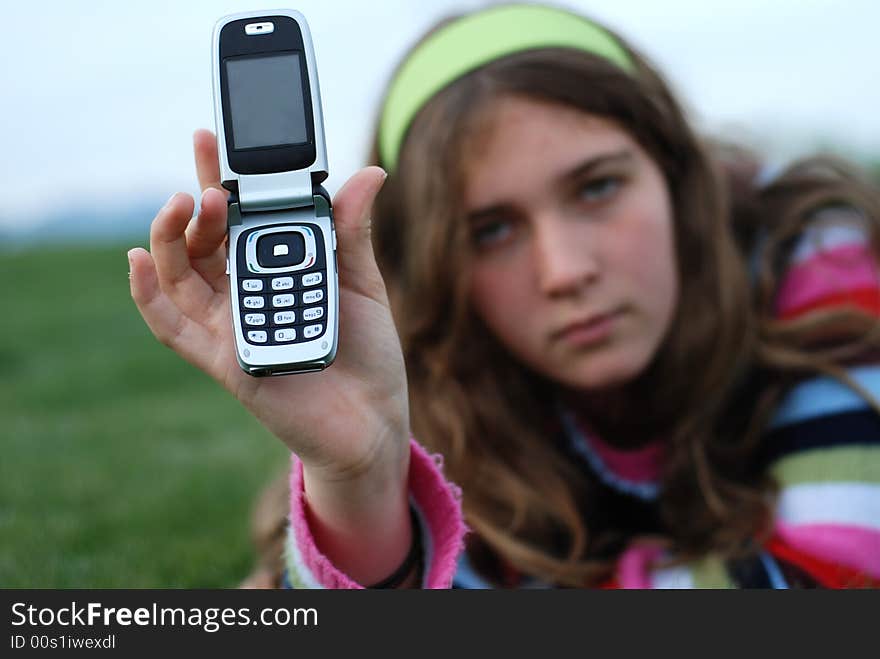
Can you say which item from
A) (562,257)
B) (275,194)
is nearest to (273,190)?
(275,194)

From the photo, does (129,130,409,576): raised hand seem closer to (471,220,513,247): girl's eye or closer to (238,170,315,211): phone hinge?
(238,170,315,211): phone hinge

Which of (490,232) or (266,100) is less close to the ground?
(266,100)

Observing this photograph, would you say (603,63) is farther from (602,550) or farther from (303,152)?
(602,550)

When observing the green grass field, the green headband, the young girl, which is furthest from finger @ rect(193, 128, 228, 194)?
the green grass field

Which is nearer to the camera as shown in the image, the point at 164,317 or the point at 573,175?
the point at 164,317

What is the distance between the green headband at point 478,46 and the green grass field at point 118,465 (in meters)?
1.23

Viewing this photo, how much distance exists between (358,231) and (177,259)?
0.28 m

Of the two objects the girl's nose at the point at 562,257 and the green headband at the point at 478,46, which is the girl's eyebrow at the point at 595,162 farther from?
the green headband at the point at 478,46

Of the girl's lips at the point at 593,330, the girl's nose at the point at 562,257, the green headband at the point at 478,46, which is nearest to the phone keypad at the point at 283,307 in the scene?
the girl's nose at the point at 562,257

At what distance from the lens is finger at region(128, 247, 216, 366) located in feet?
4.74

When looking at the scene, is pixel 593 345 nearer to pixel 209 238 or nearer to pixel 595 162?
pixel 595 162

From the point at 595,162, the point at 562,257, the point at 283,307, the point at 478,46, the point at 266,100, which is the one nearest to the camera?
the point at 283,307

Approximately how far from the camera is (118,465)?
3336mm

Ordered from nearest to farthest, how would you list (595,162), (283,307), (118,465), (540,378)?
(283,307) → (595,162) → (540,378) → (118,465)
